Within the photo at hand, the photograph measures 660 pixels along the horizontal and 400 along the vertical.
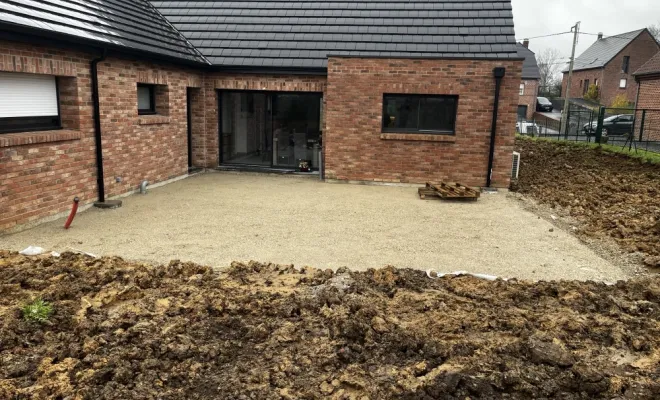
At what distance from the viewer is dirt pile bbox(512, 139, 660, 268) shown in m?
7.68

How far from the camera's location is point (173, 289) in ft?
15.6

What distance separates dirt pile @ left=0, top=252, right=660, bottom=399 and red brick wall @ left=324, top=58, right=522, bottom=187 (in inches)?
275

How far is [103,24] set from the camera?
9469 millimetres

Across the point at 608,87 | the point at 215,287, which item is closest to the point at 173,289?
the point at 215,287

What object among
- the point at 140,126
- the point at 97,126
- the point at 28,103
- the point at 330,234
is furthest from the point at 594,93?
the point at 28,103

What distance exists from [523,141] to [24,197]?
20949 millimetres

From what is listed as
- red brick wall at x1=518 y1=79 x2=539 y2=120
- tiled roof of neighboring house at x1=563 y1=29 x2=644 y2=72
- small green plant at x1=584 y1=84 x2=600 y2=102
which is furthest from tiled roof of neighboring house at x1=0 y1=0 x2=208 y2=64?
tiled roof of neighboring house at x1=563 y1=29 x2=644 y2=72

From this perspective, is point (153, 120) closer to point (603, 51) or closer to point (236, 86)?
point (236, 86)

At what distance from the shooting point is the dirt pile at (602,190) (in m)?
7.68

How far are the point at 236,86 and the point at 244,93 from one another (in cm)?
50

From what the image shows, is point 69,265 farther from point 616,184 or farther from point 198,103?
point 616,184

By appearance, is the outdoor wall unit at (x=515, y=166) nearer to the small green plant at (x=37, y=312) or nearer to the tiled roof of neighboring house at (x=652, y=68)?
the small green plant at (x=37, y=312)

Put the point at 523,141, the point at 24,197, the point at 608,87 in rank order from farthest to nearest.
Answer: the point at 608,87 < the point at 523,141 < the point at 24,197

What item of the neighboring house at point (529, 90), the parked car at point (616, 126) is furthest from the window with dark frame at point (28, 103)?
the neighboring house at point (529, 90)
